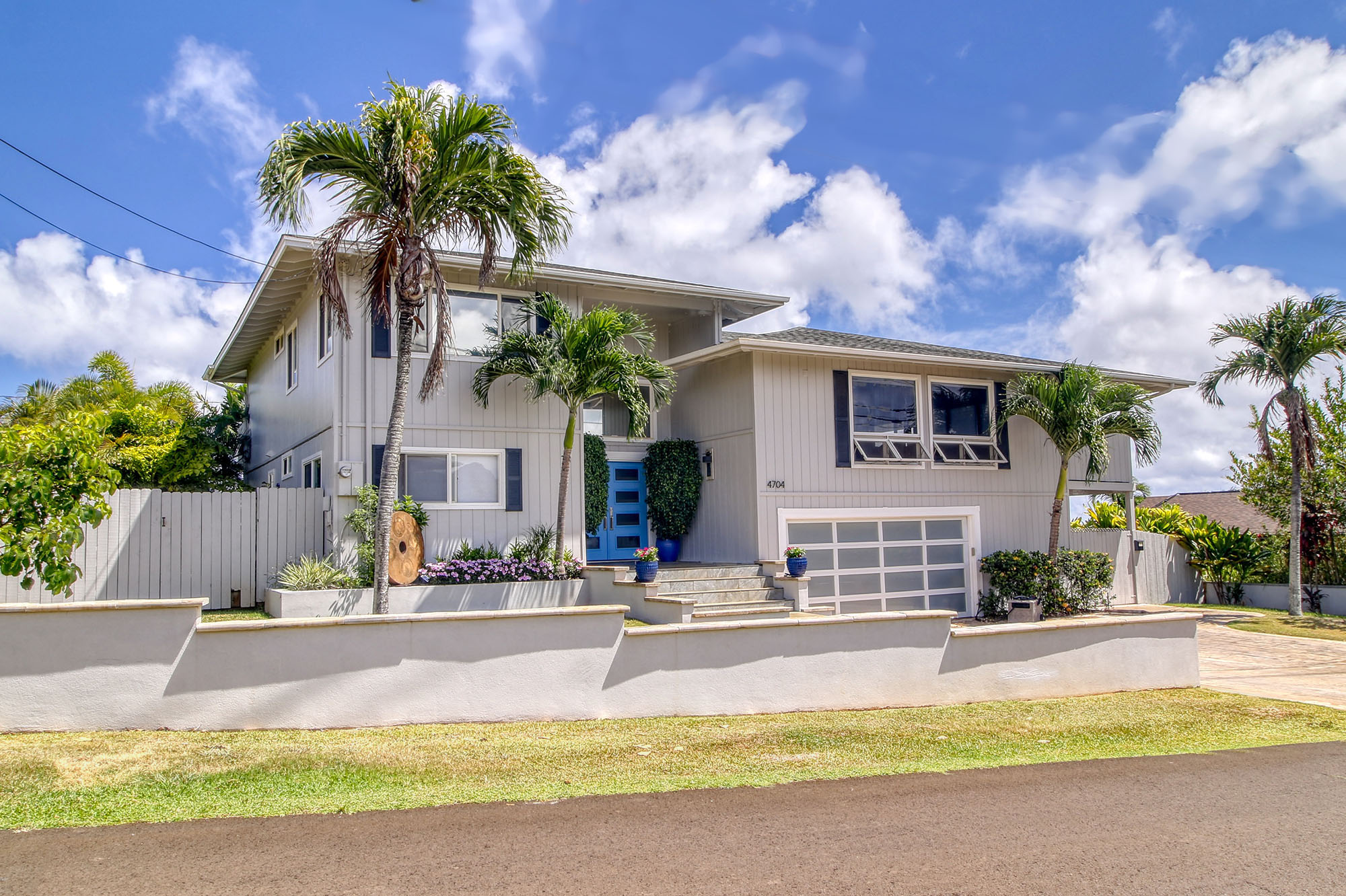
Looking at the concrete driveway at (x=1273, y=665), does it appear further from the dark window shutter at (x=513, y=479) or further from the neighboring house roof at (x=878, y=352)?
the dark window shutter at (x=513, y=479)

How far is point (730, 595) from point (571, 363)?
4.33 meters

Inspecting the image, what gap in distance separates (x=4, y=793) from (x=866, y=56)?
1467 centimetres

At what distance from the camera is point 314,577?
490 inches

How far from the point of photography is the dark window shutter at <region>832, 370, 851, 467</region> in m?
16.8

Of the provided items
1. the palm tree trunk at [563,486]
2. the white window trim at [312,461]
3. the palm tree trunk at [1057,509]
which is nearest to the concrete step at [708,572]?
the palm tree trunk at [563,486]

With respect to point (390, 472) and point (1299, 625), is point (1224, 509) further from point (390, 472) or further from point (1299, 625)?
point (390, 472)

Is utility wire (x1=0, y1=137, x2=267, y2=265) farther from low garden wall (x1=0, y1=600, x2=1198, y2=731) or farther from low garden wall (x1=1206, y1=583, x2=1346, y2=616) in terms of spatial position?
low garden wall (x1=1206, y1=583, x2=1346, y2=616)

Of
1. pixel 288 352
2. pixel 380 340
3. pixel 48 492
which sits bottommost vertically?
pixel 48 492

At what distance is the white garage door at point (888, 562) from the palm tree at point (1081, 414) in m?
1.89

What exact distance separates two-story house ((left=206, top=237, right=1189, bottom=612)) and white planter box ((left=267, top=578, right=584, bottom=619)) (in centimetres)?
82

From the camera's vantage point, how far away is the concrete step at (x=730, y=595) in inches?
551

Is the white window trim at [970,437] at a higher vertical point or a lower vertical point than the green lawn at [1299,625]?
higher

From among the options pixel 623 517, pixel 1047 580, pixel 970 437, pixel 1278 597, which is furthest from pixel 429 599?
pixel 1278 597

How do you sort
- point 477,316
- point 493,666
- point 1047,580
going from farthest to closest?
point 1047,580, point 477,316, point 493,666
